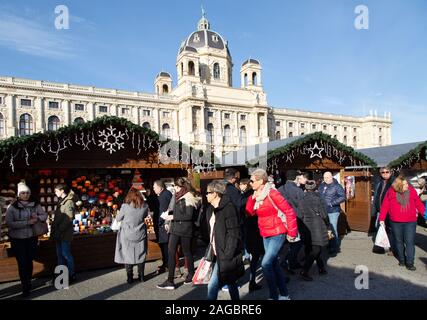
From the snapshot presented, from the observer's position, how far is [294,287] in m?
4.95

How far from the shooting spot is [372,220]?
995 centimetres

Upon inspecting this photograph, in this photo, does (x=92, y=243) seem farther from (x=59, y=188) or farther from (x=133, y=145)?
(x=133, y=145)

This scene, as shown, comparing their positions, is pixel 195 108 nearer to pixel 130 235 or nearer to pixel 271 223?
pixel 130 235

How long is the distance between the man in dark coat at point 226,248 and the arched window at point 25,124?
40865 millimetres

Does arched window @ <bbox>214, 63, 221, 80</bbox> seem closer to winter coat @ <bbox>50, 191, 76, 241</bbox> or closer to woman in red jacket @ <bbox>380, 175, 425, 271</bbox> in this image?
woman in red jacket @ <bbox>380, 175, 425, 271</bbox>

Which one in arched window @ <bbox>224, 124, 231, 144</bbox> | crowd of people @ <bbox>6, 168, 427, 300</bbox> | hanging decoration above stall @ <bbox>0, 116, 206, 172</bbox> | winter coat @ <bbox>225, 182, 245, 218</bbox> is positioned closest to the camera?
crowd of people @ <bbox>6, 168, 427, 300</bbox>

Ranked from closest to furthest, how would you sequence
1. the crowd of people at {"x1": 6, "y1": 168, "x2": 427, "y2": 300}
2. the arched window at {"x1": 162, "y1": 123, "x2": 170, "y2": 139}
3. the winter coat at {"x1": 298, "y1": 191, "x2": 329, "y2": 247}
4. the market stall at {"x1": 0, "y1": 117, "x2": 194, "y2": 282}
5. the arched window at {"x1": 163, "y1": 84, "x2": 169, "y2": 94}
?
the crowd of people at {"x1": 6, "y1": 168, "x2": 427, "y2": 300} → the winter coat at {"x1": 298, "y1": 191, "x2": 329, "y2": 247} → the market stall at {"x1": 0, "y1": 117, "x2": 194, "y2": 282} → the arched window at {"x1": 162, "y1": 123, "x2": 170, "y2": 139} → the arched window at {"x1": 163, "y1": 84, "x2": 169, "y2": 94}

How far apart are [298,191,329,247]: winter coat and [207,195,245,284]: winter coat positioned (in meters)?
1.99

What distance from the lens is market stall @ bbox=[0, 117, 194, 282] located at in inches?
246

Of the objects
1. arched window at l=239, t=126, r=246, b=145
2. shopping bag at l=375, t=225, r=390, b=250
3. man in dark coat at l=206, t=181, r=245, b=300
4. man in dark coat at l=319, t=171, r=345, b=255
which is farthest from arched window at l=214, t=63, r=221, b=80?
man in dark coat at l=206, t=181, r=245, b=300

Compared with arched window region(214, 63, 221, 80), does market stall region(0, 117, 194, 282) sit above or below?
below

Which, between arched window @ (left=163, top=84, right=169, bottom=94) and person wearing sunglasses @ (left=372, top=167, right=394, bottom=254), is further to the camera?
arched window @ (left=163, top=84, right=169, bottom=94)

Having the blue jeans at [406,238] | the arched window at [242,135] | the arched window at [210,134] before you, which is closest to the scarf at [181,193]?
the blue jeans at [406,238]
